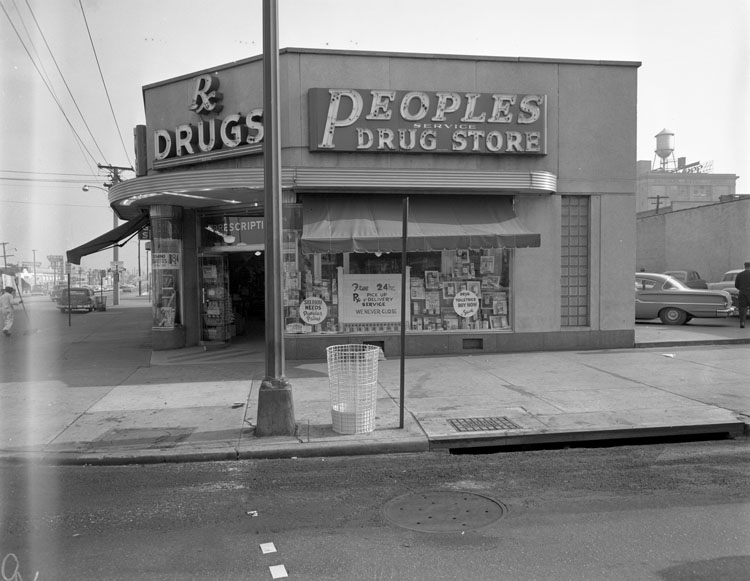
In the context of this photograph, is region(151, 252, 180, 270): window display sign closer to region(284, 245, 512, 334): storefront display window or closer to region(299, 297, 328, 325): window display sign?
region(284, 245, 512, 334): storefront display window

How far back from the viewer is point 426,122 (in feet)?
35.8

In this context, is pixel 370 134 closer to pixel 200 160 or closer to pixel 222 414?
pixel 200 160

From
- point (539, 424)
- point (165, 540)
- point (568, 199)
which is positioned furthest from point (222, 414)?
point (568, 199)

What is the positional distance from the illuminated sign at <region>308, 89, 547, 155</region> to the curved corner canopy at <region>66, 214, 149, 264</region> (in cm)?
621

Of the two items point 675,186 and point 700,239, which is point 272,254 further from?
point 675,186

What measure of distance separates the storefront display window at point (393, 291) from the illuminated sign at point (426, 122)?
2085mm

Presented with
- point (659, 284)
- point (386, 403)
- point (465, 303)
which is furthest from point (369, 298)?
point (659, 284)

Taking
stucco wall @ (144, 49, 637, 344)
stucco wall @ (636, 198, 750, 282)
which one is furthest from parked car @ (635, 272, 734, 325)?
stucco wall @ (636, 198, 750, 282)

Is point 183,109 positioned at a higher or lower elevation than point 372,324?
higher

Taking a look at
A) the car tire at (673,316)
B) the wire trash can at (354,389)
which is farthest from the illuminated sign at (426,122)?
the car tire at (673,316)

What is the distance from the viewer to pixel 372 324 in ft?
37.0

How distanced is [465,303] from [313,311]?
3.15m

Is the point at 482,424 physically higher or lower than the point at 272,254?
lower

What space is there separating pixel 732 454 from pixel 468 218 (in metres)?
6.32
